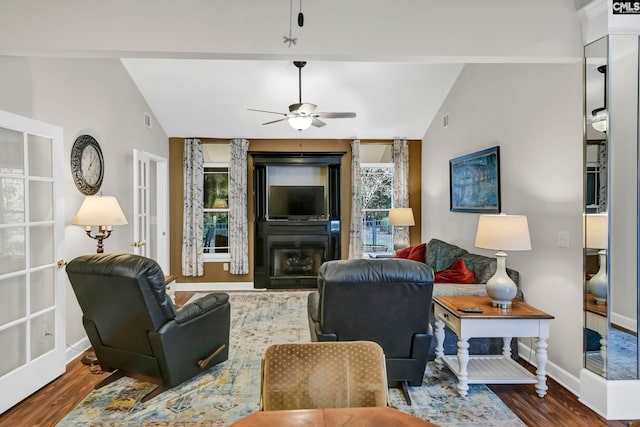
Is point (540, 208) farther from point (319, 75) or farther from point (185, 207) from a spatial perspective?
point (185, 207)

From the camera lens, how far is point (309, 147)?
6.50m

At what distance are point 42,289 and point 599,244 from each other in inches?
165

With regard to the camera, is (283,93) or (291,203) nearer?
(283,93)

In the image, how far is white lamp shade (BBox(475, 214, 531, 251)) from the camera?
281cm

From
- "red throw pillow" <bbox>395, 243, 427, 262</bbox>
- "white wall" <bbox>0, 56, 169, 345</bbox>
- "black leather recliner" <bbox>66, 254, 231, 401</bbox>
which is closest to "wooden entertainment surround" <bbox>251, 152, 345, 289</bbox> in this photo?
"red throw pillow" <bbox>395, 243, 427, 262</bbox>

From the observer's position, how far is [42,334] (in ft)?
9.82

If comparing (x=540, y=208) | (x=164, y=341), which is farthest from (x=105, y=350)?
(x=540, y=208)

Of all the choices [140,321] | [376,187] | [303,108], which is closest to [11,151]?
[140,321]

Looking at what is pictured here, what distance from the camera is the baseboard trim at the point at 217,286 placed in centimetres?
635

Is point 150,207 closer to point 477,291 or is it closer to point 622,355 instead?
point 477,291

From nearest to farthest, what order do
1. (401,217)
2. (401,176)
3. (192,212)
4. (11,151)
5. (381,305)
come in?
(381,305), (11,151), (401,217), (192,212), (401,176)

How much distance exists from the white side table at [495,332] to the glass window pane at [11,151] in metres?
3.37

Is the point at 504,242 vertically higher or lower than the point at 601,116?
lower

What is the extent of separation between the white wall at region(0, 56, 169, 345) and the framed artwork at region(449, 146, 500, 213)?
416 centimetres
